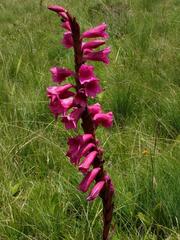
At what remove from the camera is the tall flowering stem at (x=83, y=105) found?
1.43 m

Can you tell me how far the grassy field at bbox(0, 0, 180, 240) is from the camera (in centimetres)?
236

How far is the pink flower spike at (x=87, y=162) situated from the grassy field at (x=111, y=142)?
736 millimetres

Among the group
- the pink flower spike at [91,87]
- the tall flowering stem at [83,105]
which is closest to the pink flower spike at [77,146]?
the tall flowering stem at [83,105]

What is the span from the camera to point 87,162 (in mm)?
1472

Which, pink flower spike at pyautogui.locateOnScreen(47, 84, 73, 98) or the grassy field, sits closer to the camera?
pink flower spike at pyautogui.locateOnScreen(47, 84, 73, 98)

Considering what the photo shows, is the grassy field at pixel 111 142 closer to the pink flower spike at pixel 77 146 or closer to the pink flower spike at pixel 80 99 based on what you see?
the pink flower spike at pixel 77 146

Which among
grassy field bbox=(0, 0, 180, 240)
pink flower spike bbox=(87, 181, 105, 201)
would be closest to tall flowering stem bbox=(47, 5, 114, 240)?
pink flower spike bbox=(87, 181, 105, 201)

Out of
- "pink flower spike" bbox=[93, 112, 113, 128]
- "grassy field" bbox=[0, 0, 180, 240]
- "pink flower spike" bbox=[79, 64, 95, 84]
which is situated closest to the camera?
"pink flower spike" bbox=[79, 64, 95, 84]

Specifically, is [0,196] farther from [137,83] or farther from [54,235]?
[137,83]

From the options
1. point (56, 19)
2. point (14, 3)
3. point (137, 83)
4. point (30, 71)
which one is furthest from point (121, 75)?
point (14, 3)

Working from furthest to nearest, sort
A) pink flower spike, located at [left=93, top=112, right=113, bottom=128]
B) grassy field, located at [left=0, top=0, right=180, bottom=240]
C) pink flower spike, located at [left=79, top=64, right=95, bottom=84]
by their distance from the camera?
grassy field, located at [left=0, top=0, right=180, bottom=240]
pink flower spike, located at [left=93, top=112, right=113, bottom=128]
pink flower spike, located at [left=79, top=64, right=95, bottom=84]

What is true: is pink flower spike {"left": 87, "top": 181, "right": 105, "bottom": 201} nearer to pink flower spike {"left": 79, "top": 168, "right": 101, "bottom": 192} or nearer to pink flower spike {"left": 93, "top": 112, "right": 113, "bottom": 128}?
pink flower spike {"left": 79, "top": 168, "right": 101, "bottom": 192}

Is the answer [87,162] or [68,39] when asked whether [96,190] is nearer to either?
[87,162]

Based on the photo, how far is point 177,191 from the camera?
2332 millimetres
